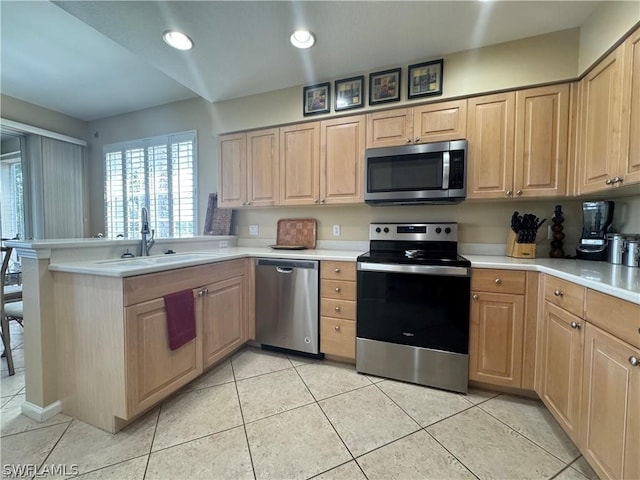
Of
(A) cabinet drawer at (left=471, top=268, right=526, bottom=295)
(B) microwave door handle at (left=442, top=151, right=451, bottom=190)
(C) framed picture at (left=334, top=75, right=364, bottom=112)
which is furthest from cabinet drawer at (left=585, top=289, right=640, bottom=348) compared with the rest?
(C) framed picture at (left=334, top=75, right=364, bottom=112)

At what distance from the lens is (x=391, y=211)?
8.24ft

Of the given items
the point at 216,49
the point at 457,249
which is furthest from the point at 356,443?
the point at 216,49

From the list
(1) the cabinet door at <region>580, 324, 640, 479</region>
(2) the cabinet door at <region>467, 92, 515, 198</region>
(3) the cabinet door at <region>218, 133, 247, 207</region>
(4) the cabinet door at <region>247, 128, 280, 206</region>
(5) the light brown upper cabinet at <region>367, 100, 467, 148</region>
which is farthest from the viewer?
(3) the cabinet door at <region>218, 133, 247, 207</region>

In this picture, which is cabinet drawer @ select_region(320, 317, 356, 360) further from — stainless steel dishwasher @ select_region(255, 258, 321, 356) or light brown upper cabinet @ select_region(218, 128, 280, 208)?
light brown upper cabinet @ select_region(218, 128, 280, 208)

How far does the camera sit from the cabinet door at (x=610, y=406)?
0.94 metres

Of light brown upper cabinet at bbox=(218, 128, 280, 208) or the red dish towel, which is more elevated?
light brown upper cabinet at bbox=(218, 128, 280, 208)

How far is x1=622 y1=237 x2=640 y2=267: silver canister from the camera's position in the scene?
150cm

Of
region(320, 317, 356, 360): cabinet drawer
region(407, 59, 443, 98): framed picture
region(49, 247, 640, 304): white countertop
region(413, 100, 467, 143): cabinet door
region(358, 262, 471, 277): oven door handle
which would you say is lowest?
region(320, 317, 356, 360): cabinet drawer

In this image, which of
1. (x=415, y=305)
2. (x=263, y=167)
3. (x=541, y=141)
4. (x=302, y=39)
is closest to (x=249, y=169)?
(x=263, y=167)

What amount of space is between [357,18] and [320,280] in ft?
6.09

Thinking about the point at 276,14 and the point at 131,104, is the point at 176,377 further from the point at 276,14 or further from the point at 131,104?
the point at 131,104

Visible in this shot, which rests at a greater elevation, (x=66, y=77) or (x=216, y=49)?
(x=66, y=77)

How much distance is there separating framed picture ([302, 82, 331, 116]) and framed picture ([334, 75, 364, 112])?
9 centimetres

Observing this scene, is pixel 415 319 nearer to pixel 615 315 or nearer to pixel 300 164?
pixel 615 315
